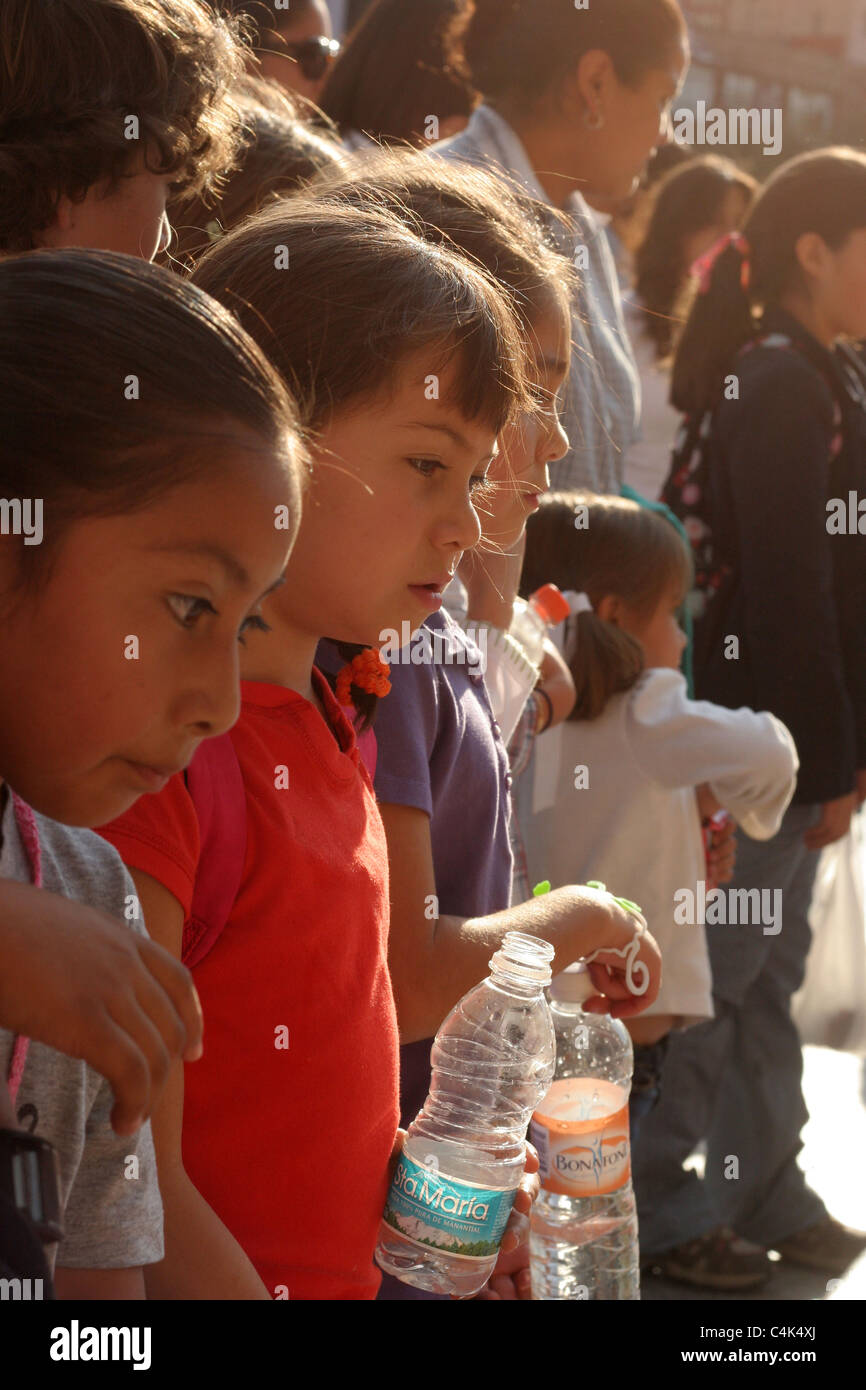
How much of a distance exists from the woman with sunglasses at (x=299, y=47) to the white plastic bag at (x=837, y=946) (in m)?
2.54

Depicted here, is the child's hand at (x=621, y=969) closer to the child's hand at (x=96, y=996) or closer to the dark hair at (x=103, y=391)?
the dark hair at (x=103, y=391)

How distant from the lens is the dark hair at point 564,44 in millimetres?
3447

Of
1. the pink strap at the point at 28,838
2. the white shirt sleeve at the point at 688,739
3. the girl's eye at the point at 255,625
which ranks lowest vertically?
the pink strap at the point at 28,838

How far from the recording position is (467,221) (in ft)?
6.89

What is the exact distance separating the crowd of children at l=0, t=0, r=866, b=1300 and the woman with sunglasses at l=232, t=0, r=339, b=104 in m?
0.43

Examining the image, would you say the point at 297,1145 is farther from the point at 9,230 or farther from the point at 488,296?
the point at 9,230

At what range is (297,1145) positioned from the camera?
61.4 inches

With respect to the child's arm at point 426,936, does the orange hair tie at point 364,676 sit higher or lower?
higher

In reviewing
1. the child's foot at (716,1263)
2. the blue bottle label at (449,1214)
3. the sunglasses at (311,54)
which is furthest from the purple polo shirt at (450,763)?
the sunglasses at (311,54)

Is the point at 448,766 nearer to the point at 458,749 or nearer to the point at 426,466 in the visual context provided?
the point at 458,749

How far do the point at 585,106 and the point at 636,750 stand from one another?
1436 millimetres

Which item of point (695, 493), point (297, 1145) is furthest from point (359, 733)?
point (695, 493)

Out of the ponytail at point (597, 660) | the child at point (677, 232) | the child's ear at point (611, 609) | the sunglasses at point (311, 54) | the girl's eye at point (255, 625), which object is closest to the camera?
the girl's eye at point (255, 625)

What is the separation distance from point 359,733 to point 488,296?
0.53 metres
